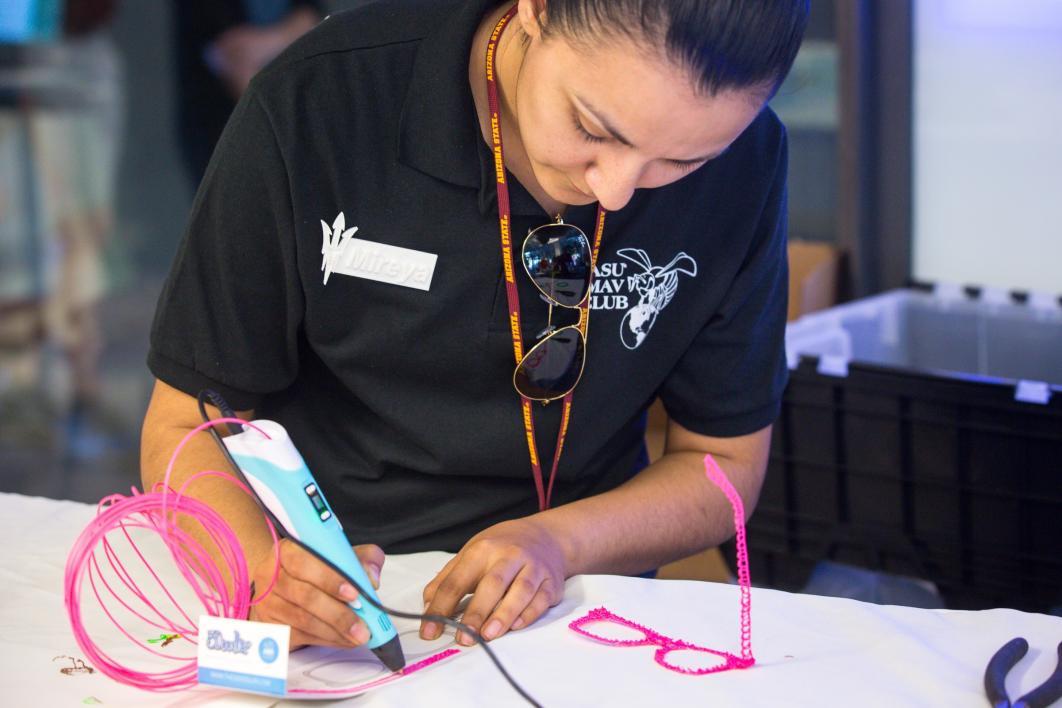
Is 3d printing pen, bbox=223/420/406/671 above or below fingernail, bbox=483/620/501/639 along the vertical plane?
above

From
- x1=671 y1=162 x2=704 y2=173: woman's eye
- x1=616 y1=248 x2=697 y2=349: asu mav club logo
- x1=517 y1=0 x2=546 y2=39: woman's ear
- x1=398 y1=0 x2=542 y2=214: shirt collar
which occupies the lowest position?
x1=616 y1=248 x2=697 y2=349: asu mav club logo

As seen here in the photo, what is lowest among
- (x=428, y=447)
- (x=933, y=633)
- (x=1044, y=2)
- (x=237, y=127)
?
(x=933, y=633)

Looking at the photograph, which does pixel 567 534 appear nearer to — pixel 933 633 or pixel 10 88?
pixel 933 633

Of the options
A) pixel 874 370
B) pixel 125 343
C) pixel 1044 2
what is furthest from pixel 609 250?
pixel 125 343

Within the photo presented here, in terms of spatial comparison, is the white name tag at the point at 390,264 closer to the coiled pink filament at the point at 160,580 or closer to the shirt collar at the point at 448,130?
the shirt collar at the point at 448,130

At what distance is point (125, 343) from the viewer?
13.0ft

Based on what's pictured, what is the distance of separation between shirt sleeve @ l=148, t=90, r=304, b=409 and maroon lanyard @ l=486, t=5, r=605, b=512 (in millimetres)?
199

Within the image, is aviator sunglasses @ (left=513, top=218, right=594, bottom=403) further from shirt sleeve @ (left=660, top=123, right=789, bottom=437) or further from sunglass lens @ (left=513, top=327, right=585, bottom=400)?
shirt sleeve @ (left=660, top=123, right=789, bottom=437)

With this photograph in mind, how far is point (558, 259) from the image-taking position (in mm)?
1173

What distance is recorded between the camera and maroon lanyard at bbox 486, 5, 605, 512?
1158 mm

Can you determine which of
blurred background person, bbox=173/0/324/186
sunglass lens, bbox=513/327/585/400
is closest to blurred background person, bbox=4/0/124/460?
blurred background person, bbox=173/0/324/186

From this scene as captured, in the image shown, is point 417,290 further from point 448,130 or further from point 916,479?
point 916,479

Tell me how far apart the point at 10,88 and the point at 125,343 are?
0.86 m

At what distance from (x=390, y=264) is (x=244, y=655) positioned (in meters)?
0.43
